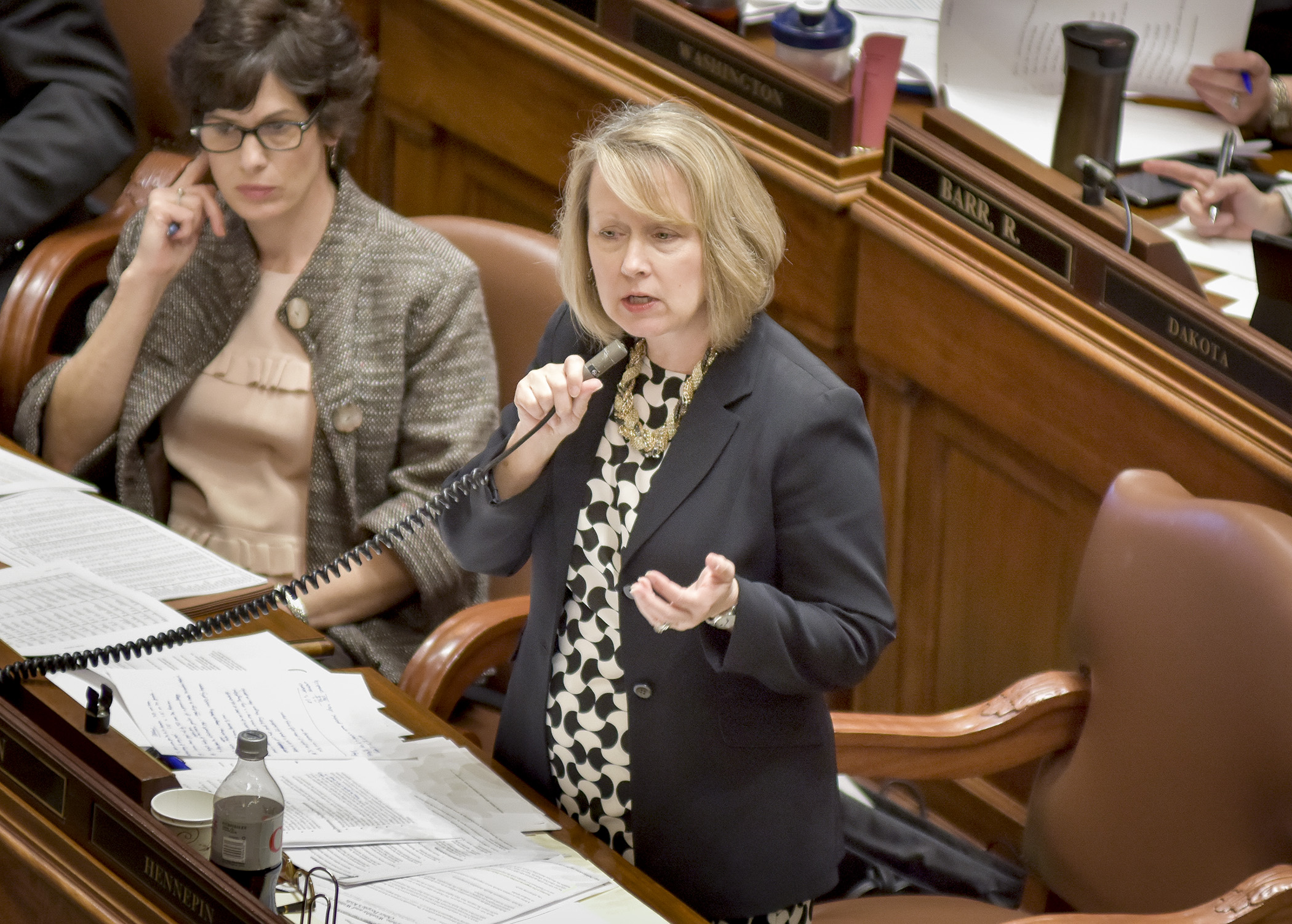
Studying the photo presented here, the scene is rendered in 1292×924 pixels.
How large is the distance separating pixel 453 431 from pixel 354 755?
2.18ft

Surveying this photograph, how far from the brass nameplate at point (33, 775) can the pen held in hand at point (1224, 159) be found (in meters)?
1.66

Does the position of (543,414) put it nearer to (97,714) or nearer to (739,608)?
(739,608)

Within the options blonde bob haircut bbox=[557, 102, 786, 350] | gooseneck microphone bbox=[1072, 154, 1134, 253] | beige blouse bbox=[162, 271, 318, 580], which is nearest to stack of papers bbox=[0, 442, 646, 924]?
beige blouse bbox=[162, 271, 318, 580]

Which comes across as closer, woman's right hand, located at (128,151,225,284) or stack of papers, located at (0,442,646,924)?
stack of papers, located at (0,442,646,924)

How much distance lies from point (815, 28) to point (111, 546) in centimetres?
130

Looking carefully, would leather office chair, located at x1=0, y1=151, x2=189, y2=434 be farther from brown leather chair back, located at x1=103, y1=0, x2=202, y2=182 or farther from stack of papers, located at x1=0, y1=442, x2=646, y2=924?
stack of papers, located at x1=0, y1=442, x2=646, y2=924

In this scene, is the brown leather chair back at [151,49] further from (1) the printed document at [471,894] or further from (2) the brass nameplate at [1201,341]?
(1) the printed document at [471,894]

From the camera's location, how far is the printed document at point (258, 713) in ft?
5.25

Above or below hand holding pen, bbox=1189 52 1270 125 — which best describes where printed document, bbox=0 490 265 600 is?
below

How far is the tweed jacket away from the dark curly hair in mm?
133

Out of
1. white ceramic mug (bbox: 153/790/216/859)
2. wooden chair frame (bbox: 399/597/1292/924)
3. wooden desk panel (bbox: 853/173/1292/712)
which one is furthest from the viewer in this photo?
wooden desk panel (bbox: 853/173/1292/712)

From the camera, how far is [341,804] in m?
1.52

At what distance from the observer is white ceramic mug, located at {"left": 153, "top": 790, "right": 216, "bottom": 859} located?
1.32 metres

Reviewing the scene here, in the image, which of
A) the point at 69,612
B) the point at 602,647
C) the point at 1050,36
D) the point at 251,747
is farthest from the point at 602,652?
the point at 1050,36
